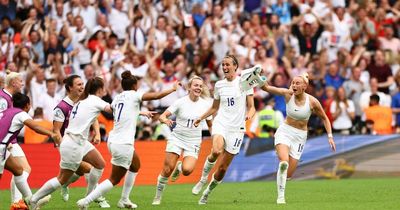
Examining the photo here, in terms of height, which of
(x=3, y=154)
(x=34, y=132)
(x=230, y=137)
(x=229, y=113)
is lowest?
(x=34, y=132)

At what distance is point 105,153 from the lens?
2725cm

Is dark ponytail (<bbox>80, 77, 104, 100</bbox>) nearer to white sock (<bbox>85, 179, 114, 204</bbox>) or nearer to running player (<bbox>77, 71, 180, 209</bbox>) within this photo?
running player (<bbox>77, 71, 180, 209</bbox>)

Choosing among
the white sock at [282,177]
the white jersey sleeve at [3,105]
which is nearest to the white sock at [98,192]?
the white jersey sleeve at [3,105]

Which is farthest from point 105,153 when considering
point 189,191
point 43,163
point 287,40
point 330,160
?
point 287,40

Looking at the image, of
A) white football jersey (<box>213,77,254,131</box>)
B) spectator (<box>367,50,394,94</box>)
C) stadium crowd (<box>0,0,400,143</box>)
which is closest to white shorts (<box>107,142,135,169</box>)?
white football jersey (<box>213,77,254,131</box>)

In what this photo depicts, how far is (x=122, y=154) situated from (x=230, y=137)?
119 inches

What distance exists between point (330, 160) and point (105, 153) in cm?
585

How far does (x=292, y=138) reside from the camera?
69.2ft

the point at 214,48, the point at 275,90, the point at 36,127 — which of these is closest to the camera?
the point at 36,127

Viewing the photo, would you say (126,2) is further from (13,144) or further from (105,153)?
(13,144)

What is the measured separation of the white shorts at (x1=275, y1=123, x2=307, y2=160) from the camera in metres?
21.0

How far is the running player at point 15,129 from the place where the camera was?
17.8 meters

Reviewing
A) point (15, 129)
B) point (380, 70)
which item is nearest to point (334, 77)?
point (380, 70)

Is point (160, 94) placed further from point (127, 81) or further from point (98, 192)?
point (98, 192)
